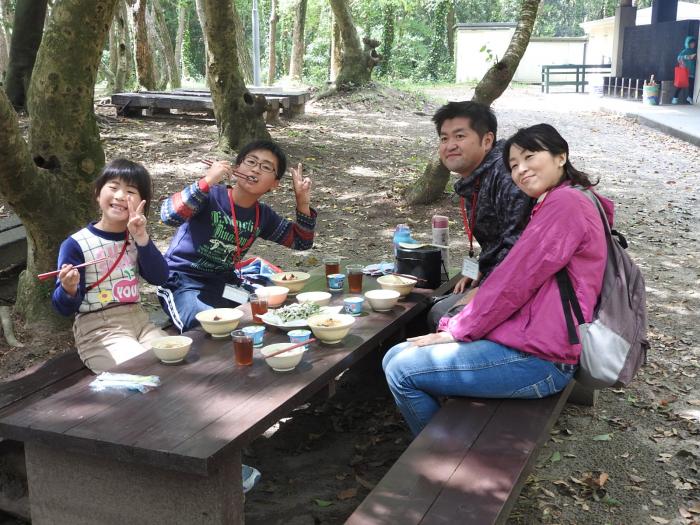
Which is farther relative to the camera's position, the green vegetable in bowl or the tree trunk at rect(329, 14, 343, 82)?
the tree trunk at rect(329, 14, 343, 82)

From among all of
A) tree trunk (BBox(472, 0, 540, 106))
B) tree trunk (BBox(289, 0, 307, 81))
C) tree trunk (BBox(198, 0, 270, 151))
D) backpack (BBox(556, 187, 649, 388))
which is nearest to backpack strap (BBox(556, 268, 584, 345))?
backpack (BBox(556, 187, 649, 388))

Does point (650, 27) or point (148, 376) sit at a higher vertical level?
point (650, 27)

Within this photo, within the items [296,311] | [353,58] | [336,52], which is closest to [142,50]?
[353,58]

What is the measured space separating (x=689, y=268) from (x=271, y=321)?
4909 millimetres

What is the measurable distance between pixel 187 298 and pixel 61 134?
1914 millimetres

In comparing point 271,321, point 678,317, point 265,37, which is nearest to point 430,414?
point 271,321

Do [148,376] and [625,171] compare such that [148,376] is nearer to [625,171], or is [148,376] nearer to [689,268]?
[689,268]

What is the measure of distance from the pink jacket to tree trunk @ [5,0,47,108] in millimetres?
10562

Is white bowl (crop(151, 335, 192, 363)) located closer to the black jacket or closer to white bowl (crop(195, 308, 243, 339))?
white bowl (crop(195, 308, 243, 339))

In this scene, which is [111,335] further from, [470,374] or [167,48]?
[167,48]

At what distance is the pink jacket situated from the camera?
3096 mm

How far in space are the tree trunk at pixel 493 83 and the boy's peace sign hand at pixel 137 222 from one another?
17.8ft

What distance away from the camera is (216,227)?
4.46 metres

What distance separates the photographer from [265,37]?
5494cm
